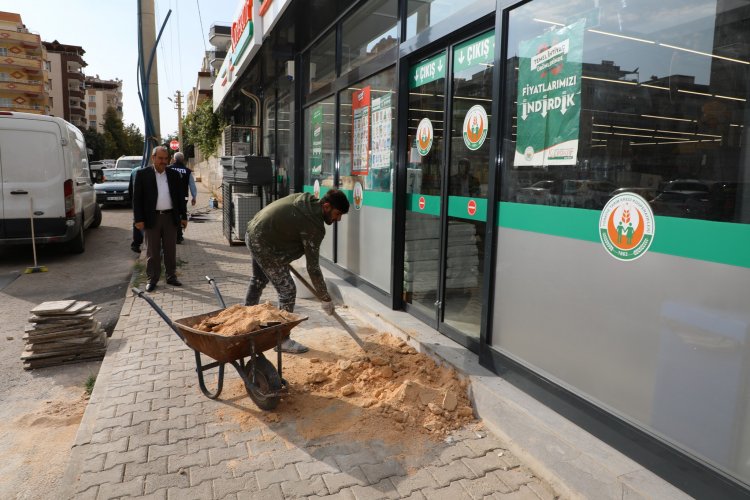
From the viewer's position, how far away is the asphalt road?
3161mm

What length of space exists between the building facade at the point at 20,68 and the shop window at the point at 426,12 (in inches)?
3143

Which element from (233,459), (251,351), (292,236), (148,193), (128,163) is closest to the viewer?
(233,459)

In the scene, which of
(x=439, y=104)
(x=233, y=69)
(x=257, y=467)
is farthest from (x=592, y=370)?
(x=233, y=69)

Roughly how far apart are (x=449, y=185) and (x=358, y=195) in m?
2.15

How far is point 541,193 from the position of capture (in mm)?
3219

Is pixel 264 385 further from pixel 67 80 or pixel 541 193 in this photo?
pixel 67 80

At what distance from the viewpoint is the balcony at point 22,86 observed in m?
67.5

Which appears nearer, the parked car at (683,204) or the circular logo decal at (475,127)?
the parked car at (683,204)

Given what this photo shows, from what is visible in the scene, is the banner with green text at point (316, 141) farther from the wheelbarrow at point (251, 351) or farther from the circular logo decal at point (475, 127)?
the wheelbarrow at point (251, 351)

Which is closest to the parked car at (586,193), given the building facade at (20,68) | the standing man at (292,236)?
the standing man at (292,236)

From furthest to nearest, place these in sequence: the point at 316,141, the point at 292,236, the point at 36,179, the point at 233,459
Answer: the point at 36,179
the point at 316,141
the point at 292,236
the point at 233,459

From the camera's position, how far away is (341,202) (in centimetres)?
427

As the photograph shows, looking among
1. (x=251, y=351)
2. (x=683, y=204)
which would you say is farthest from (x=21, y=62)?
(x=683, y=204)

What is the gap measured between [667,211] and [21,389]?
4981 mm
